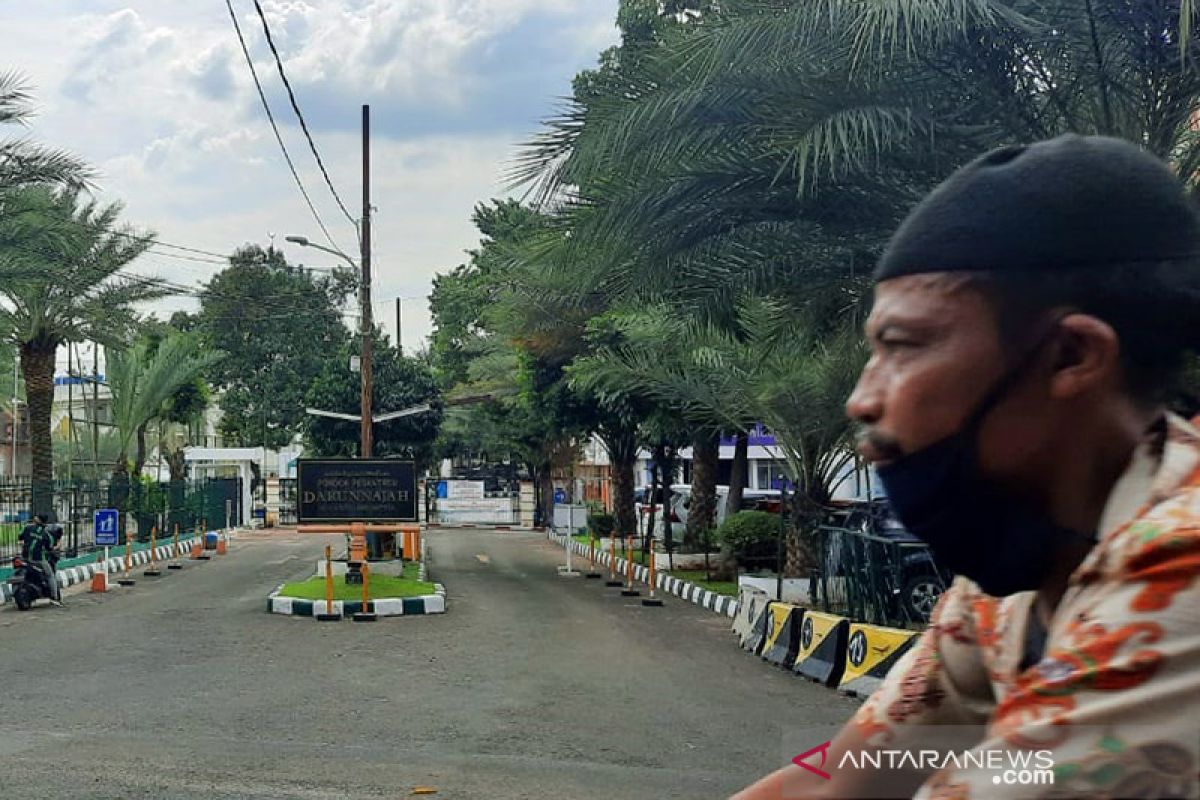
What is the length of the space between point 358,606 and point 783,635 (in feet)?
20.3

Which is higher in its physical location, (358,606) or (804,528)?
(804,528)

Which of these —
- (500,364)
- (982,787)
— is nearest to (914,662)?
(982,787)

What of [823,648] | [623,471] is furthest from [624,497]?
[823,648]

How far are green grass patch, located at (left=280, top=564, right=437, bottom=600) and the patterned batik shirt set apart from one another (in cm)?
1589

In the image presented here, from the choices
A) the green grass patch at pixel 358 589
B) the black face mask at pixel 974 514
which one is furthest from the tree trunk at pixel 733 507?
the black face mask at pixel 974 514

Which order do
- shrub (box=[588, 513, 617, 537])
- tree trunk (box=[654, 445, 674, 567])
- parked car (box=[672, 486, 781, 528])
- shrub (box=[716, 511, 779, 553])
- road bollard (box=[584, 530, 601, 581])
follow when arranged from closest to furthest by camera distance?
shrub (box=[716, 511, 779, 553]) → road bollard (box=[584, 530, 601, 581]) → tree trunk (box=[654, 445, 674, 567]) → parked car (box=[672, 486, 781, 528]) → shrub (box=[588, 513, 617, 537])

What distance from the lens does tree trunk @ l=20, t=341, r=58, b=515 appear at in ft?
78.4

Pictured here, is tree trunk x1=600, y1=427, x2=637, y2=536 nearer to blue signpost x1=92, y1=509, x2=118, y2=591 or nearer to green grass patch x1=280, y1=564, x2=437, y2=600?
green grass patch x1=280, y1=564, x2=437, y2=600

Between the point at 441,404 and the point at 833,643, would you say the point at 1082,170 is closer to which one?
the point at 833,643

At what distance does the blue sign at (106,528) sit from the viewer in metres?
21.7

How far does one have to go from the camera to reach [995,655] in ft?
4.09

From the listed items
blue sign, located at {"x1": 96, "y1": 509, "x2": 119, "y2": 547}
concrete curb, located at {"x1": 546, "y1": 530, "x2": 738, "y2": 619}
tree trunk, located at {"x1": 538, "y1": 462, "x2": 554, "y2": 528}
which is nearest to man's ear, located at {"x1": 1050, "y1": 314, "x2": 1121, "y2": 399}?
concrete curb, located at {"x1": 546, "y1": 530, "x2": 738, "y2": 619}

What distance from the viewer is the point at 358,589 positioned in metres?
17.6

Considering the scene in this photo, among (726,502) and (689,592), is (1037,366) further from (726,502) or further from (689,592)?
(726,502)
